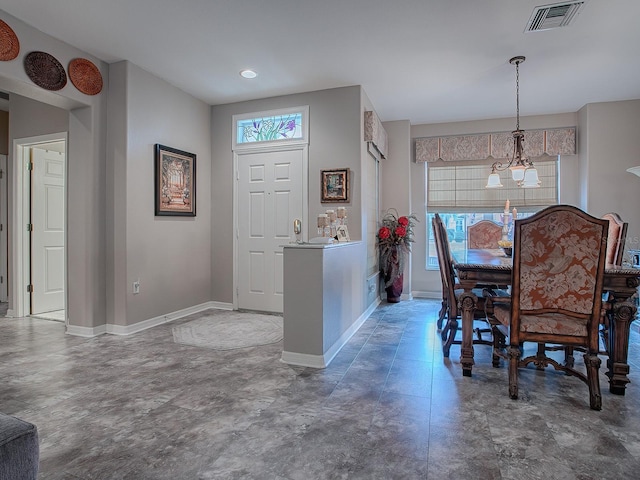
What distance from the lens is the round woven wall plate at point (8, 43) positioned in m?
2.82

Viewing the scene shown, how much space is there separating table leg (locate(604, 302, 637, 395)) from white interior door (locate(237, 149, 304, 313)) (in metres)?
3.20

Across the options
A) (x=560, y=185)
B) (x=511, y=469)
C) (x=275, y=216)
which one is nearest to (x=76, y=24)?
(x=275, y=216)

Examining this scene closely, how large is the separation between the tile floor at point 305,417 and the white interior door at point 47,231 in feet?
5.11

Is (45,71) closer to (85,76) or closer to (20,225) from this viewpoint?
(85,76)

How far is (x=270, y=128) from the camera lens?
185 inches

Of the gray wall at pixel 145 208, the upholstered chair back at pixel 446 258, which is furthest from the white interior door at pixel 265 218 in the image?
the upholstered chair back at pixel 446 258

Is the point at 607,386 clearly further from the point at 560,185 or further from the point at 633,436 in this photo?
the point at 560,185

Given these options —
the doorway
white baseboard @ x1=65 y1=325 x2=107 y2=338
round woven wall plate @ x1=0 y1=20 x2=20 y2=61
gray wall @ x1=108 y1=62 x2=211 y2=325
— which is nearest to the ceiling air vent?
gray wall @ x1=108 y1=62 x2=211 y2=325

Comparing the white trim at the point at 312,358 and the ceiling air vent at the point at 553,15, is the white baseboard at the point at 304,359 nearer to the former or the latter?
the white trim at the point at 312,358

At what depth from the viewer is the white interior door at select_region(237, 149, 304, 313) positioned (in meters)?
4.59

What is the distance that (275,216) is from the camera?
15.4 ft

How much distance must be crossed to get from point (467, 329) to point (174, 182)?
3.52 meters

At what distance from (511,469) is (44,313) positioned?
523 centimetres

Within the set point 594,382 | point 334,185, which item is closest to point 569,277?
point 594,382
